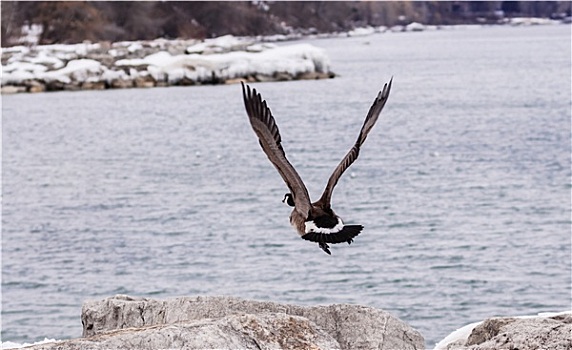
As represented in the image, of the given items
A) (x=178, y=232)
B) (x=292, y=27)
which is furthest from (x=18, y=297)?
(x=292, y=27)

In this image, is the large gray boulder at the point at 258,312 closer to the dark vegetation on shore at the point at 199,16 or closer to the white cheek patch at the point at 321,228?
the white cheek patch at the point at 321,228

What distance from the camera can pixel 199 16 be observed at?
9619 cm

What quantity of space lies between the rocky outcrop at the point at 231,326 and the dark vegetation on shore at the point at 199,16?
233ft

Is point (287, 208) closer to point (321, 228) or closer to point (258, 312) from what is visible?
point (321, 228)

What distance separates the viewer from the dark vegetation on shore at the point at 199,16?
8331 centimetres

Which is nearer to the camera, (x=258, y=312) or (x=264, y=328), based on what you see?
(x=264, y=328)

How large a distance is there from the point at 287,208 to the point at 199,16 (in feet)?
242

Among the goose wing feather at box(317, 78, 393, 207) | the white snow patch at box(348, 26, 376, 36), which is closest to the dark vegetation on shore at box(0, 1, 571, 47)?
the white snow patch at box(348, 26, 376, 36)

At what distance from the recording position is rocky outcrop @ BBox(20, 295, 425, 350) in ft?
18.3

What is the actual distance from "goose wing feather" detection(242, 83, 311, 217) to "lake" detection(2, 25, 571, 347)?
22.5 feet

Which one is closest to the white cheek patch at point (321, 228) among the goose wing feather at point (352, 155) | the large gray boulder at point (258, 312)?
the goose wing feather at point (352, 155)

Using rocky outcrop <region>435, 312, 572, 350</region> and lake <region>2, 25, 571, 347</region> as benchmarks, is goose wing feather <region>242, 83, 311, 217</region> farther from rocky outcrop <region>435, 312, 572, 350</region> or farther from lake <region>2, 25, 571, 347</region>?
lake <region>2, 25, 571, 347</region>

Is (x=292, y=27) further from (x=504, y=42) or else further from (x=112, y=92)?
(x=112, y=92)

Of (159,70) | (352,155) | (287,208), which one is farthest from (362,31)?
(352,155)
